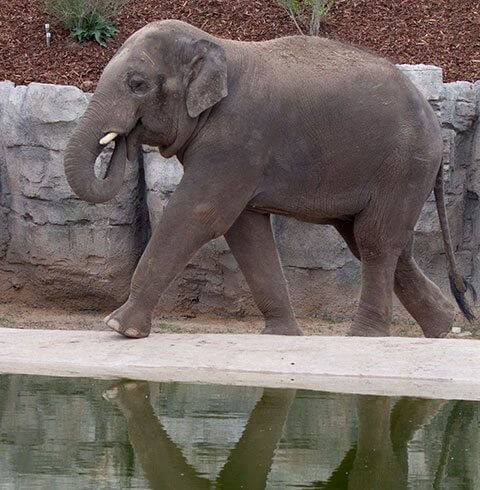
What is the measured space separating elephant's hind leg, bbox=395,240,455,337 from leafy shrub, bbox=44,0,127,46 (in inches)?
181

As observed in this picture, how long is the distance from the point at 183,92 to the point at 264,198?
88 cm

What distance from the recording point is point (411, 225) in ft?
32.2

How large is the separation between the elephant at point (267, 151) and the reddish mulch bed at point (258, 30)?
3.48 metres

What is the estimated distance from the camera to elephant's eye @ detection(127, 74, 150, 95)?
8922 mm

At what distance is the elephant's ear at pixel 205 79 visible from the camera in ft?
29.5

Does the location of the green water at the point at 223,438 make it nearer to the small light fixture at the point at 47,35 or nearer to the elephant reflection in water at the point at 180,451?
the elephant reflection in water at the point at 180,451

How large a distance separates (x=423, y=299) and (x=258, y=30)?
450 cm

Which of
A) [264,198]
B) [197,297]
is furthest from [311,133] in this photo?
[197,297]

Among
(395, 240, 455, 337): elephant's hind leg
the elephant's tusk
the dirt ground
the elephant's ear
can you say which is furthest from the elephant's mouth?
the dirt ground

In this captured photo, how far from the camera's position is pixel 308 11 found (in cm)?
1406

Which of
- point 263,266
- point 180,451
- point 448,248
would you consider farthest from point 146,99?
point 180,451

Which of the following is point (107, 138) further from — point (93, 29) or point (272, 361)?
point (93, 29)

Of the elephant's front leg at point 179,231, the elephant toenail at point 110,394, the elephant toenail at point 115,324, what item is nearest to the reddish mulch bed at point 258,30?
the elephant's front leg at point 179,231

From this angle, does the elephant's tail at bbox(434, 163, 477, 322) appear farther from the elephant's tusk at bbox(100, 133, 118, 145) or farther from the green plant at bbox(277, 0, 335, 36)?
the green plant at bbox(277, 0, 335, 36)
